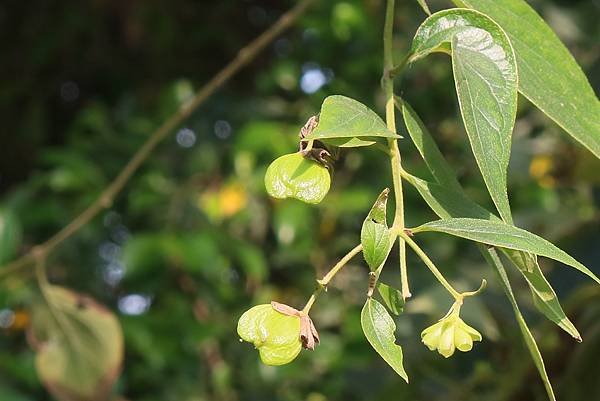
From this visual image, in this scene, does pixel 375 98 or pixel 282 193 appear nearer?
pixel 282 193

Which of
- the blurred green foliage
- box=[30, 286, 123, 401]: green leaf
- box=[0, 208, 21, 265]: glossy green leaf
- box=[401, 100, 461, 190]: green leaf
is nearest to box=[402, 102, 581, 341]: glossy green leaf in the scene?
box=[401, 100, 461, 190]: green leaf

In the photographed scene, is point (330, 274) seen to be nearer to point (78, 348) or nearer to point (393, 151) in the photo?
point (393, 151)

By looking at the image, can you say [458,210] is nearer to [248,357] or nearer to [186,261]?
[186,261]

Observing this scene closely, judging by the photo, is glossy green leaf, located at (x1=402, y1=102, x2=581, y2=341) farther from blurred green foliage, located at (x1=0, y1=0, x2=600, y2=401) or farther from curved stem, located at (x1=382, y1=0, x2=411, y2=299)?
blurred green foliage, located at (x1=0, y1=0, x2=600, y2=401)

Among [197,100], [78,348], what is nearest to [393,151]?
[197,100]

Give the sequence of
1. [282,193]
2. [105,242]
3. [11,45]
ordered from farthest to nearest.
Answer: [11,45] → [105,242] → [282,193]

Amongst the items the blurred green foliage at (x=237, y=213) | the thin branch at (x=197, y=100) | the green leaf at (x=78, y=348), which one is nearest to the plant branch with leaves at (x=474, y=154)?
the thin branch at (x=197, y=100)

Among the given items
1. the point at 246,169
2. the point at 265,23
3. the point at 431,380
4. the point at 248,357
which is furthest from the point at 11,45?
the point at 431,380
